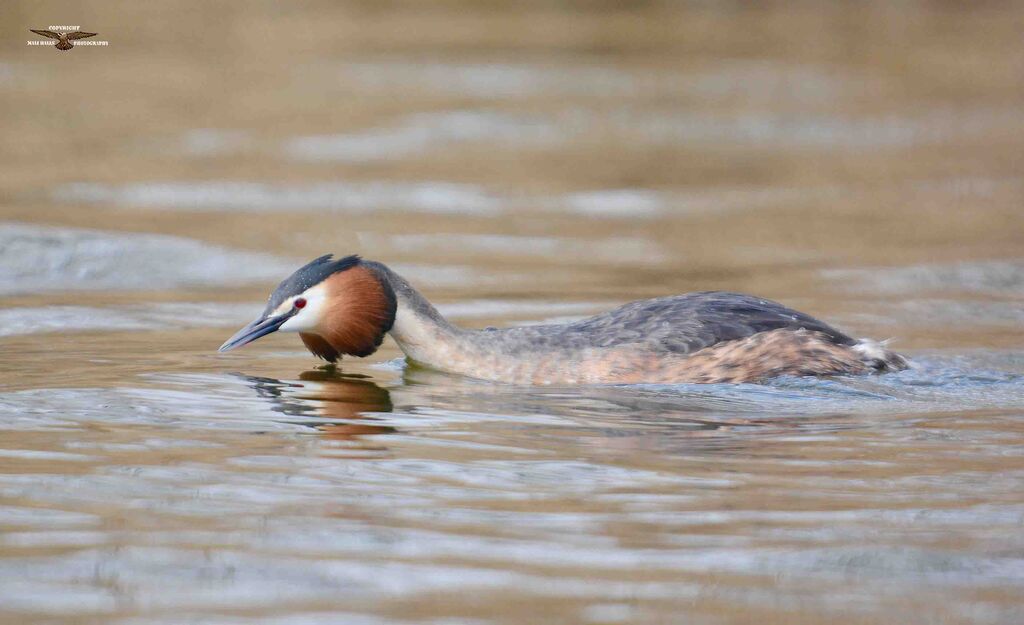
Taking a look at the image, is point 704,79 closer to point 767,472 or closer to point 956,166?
point 956,166

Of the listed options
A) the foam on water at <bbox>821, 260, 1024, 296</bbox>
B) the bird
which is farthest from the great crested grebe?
the foam on water at <bbox>821, 260, 1024, 296</bbox>

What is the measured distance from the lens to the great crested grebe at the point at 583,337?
839 centimetres

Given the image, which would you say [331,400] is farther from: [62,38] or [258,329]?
[62,38]

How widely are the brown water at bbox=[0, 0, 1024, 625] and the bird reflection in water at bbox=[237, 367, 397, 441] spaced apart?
0.11 ft

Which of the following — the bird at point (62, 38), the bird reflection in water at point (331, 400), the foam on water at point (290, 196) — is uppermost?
the bird at point (62, 38)

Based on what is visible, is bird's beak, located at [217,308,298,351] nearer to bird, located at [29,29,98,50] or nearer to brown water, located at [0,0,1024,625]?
brown water, located at [0,0,1024,625]

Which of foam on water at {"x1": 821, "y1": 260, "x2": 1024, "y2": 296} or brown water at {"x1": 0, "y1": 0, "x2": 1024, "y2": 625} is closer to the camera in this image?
brown water at {"x1": 0, "y1": 0, "x2": 1024, "y2": 625}

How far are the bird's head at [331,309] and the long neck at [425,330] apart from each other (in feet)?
0.24

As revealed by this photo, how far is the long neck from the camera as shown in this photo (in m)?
8.75

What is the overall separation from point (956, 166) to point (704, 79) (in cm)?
491

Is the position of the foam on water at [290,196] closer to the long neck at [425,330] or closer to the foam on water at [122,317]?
the foam on water at [122,317]

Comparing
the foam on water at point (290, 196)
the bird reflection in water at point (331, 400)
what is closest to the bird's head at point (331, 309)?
the bird reflection in water at point (331, 400)

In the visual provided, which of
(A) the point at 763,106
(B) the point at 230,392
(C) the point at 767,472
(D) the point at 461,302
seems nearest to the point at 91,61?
(A) the point at 763,106

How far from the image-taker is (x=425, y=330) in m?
→ 8.78
